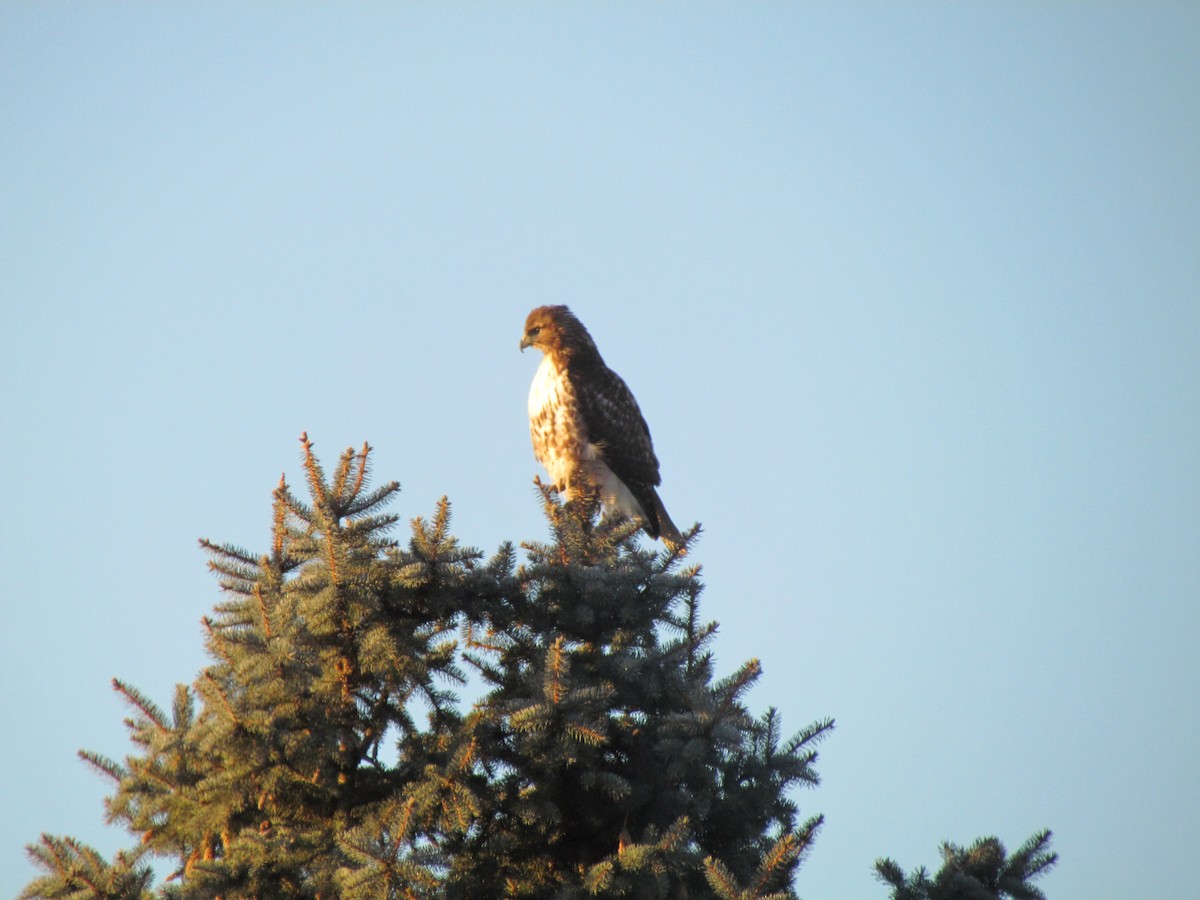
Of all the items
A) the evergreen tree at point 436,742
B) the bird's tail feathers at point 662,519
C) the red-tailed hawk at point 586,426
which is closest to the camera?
the evergreen tree at point 436,742

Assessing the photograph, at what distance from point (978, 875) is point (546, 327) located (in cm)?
581

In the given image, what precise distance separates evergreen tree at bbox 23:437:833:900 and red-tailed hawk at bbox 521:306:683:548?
4.24m

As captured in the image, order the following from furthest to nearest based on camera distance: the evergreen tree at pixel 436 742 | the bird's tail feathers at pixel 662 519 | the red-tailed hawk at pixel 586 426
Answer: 1. the bird's tail feathers at pixel 662 519
2. the red-tailed hawk at pixel 586 426
3. the evergreen tree at pixel 436 742

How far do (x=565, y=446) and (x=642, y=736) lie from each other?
467cm

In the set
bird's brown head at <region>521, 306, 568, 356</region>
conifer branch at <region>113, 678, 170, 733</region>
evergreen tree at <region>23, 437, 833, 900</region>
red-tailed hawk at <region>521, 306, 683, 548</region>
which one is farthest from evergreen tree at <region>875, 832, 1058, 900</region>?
bird's brown head at <region>521, 306, 568, 356</region>

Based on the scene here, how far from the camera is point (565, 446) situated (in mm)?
8844

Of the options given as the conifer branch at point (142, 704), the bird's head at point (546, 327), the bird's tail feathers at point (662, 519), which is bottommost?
the conifer branch at point (142, 704)

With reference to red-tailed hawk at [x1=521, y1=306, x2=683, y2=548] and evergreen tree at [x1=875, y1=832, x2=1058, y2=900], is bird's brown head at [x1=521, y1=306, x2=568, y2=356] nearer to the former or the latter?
red-tailed hawk at [x1=521, y1=306, x2=683, y2=548]

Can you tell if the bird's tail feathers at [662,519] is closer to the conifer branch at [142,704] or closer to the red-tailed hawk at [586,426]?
the red-tailed hawk at [586,426]

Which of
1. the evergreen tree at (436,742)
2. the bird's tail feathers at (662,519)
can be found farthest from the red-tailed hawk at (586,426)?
the evergreen tree at (436,742)

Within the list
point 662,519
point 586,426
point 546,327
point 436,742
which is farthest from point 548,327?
point 436,742

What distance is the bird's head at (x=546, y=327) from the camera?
9.27m

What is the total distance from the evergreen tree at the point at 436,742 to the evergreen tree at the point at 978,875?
0.50m

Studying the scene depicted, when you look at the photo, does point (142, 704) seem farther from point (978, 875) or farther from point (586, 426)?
point (586, 426)
